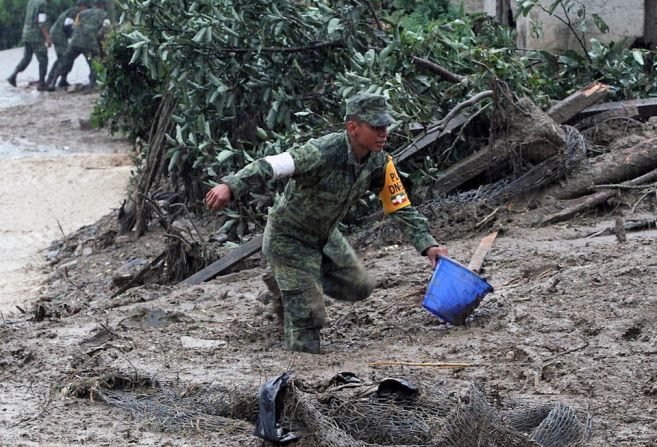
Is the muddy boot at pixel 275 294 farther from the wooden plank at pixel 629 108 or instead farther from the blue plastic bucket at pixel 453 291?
the wooden plank at pixel 629 108

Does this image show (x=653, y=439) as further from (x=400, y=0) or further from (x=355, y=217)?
(x=400, y=0)

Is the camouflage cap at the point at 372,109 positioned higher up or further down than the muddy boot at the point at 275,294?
higher up

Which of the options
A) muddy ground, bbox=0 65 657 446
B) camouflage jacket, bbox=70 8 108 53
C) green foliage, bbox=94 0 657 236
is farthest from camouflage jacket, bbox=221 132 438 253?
camouflage jacket, bbox=70 8 108 53

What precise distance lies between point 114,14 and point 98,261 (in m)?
11.8

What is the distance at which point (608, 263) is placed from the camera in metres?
6.67

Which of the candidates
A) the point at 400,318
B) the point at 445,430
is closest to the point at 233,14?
the point at 400,318

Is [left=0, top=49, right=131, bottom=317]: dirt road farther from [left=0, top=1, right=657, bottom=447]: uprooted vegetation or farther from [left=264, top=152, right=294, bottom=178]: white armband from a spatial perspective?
[left=264, top=152, right=294, bottom=178]: white armband

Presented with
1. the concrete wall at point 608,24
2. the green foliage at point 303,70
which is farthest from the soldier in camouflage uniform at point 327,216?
the concrete wall at point 608,24

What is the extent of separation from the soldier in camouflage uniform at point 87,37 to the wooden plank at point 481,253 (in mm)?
13473

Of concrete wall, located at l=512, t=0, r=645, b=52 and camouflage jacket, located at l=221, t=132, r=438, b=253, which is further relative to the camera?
concrete wall, located at l=512, t=0, r=645, b=52

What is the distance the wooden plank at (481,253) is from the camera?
7.30 metres

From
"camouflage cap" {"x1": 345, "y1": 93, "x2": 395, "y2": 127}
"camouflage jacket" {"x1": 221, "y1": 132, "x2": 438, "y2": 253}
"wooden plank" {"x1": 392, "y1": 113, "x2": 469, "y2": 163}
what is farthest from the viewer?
"wooden plank" {"x1": 392, "y1": 113, "x2": 469, "y2": 163}

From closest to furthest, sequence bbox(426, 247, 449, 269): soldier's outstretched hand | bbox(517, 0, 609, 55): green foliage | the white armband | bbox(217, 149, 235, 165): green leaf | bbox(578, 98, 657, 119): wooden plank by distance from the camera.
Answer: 1. the white armband
2. bbox(426, 247, 449, 269): soldier's outstretched hand
3. bbox(217, 149, 235, 165): green leaf
4. bbox(578, 98, 657, 119): wooden plank
5. bbox(517, 0, 609, 55): green foliage

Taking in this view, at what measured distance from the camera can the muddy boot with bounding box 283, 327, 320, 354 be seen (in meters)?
6.12
